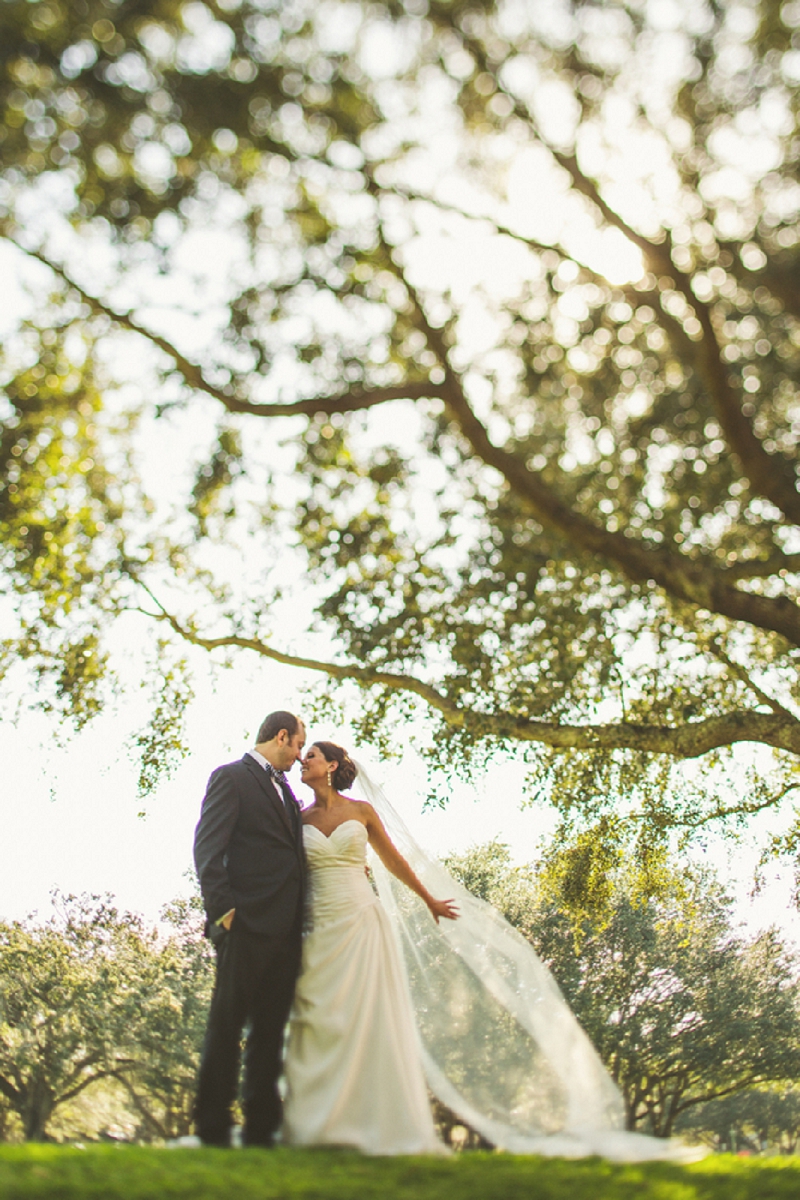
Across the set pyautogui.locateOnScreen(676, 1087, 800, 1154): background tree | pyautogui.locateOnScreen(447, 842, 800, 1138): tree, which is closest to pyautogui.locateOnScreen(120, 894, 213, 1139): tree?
pyautogui.locateOnScreen(447, 842, 800, 1138): tree

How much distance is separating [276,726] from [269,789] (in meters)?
0.62

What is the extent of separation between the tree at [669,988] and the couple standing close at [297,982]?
2101 centimetres

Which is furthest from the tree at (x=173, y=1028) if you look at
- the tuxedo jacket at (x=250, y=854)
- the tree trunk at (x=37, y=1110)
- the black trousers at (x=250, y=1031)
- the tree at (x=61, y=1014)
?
the tuxedo jacket at (x=250, y=854)

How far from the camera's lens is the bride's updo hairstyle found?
22.6 feet

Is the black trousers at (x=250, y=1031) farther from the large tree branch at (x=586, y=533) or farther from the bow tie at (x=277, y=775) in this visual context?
the large tree branch at (x=586, y=533)

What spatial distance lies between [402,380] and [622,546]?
82.4 inches

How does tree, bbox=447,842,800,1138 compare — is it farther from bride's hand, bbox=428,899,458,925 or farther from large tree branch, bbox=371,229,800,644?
large tree branch, bbox=371,229,800,644

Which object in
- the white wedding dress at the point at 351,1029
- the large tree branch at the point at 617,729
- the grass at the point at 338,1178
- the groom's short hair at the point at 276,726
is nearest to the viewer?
the grass at the point at 338,1178

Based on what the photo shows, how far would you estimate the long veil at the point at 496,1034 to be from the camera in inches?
218

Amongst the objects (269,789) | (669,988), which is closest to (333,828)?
(269,789)

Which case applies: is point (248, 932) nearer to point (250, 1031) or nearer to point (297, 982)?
point (297, 982)

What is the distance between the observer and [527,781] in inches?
435

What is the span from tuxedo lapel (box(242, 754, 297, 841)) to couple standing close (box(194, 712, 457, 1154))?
0.04 feet

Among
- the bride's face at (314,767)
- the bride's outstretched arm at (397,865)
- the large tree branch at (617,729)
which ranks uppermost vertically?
the large tree branch at (617,729)
